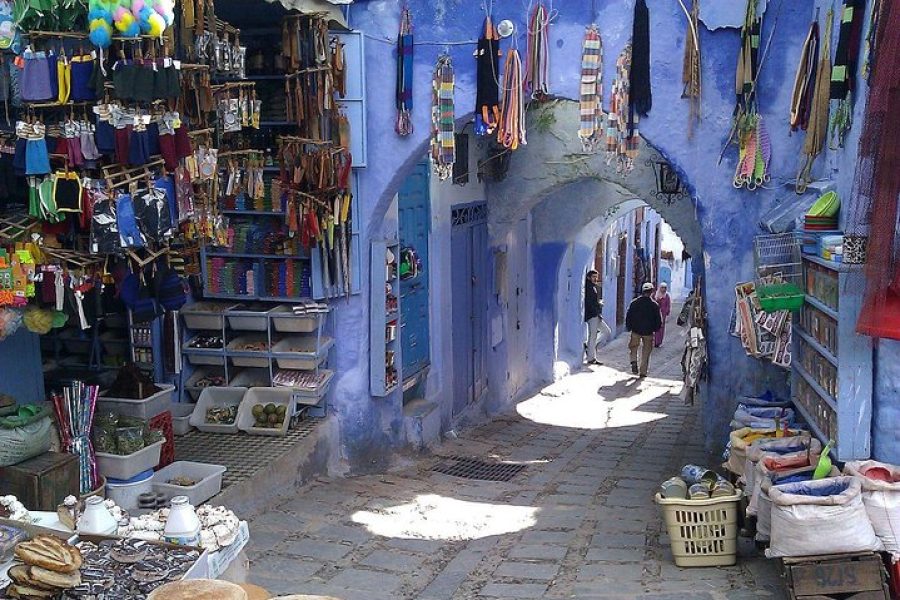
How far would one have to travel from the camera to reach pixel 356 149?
28.3 ft

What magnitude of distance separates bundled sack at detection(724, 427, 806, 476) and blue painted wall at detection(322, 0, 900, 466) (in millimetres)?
1308

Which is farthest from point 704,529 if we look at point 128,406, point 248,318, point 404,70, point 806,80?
point 404,70

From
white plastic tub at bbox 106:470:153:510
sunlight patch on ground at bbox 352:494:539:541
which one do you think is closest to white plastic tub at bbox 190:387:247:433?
white plastic tub at bbox 106:470:153:510

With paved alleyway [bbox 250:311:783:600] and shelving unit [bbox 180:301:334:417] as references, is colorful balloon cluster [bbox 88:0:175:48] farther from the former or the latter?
paved alleyway [bbox 250:311:783:600]

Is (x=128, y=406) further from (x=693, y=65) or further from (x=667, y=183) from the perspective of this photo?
(x=667, y=183)

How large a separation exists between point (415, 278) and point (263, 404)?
223 centimetres

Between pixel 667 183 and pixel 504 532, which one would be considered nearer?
pixel 504 532

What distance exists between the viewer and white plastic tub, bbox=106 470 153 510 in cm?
693

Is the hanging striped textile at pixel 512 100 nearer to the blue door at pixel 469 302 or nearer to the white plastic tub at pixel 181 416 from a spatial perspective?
the blue door at pixel 469 302

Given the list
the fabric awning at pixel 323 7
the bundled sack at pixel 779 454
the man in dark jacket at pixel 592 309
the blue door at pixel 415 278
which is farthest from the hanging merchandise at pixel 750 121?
the man in dark jacket at pixel 592 309

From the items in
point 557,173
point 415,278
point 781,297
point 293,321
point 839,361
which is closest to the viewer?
point 839,361

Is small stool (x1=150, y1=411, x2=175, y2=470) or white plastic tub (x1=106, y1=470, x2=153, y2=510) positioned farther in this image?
small stool (x1=150, y1=411, x2=175, y2=470)

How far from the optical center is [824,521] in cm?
519

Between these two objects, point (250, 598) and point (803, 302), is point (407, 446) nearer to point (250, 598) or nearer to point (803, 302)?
point (803, 302)
